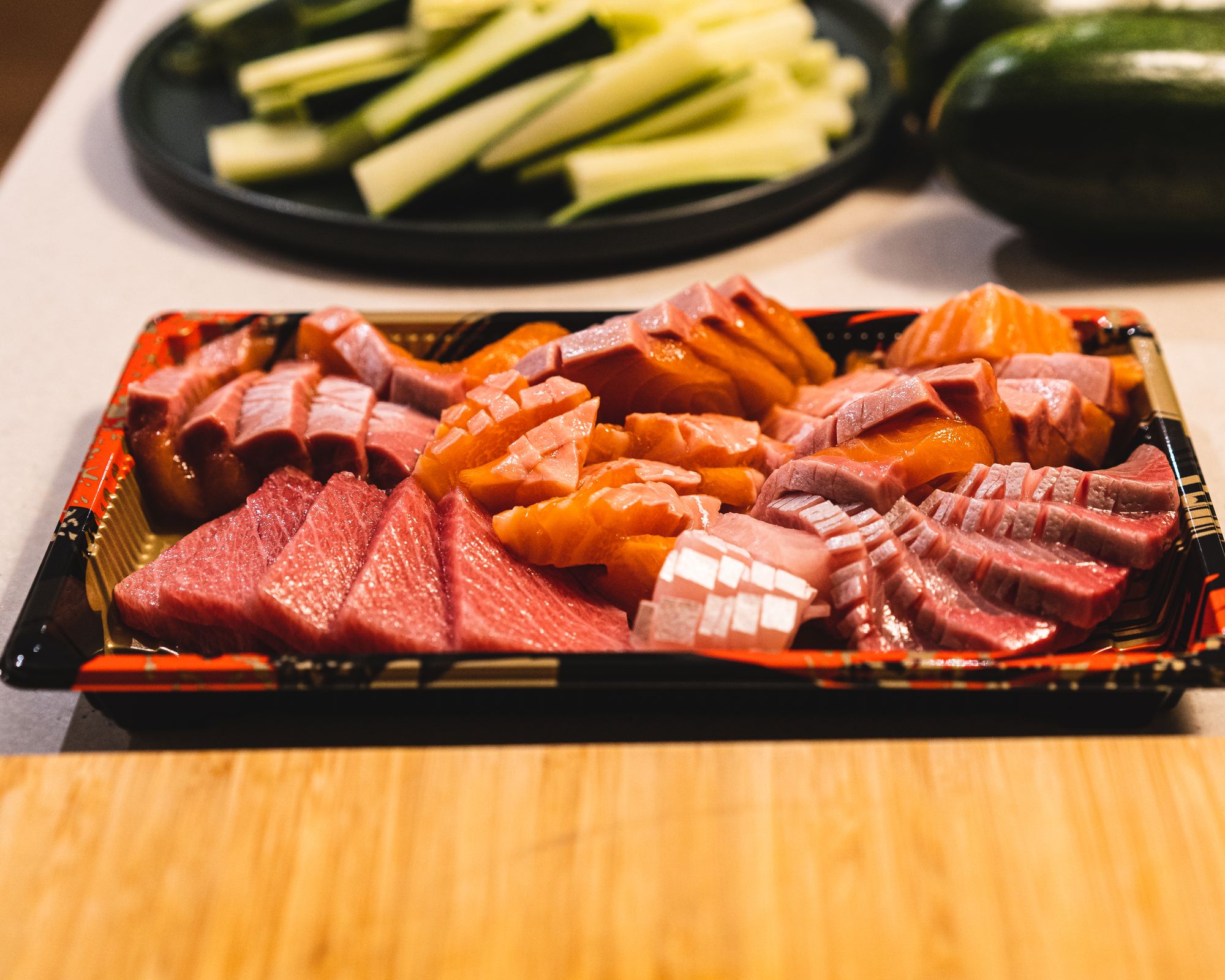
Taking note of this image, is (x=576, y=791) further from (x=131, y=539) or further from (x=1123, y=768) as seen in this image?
(x=131, y=539)

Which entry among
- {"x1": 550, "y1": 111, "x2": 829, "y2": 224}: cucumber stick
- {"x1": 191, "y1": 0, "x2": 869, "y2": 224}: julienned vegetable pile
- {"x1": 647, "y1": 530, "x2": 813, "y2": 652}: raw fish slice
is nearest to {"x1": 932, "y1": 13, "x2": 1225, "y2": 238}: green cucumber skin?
{"x1": 550, "y1": 111, "x2": 829, "y2": 224}: cucumber stick

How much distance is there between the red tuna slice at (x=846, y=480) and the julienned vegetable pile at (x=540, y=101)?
5.12 feet

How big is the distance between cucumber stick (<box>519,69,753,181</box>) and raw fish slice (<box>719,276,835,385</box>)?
48.2 inches

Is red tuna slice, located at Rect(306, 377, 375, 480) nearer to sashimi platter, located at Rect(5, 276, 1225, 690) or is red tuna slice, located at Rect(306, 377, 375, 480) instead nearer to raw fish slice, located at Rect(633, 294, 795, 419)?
sashimi platter, located at Rect(5, 276, 1225, 690)

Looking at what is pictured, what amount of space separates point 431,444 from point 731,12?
2.39m

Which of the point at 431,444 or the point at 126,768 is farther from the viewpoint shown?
the point at 431,444

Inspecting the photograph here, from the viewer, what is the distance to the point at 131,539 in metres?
2.09

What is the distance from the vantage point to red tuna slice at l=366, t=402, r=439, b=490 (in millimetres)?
2109

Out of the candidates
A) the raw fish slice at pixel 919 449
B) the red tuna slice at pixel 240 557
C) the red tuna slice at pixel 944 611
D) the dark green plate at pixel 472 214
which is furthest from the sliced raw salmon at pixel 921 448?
the dark green plate at pixel 472 214

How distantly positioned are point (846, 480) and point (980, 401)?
338 millimetres

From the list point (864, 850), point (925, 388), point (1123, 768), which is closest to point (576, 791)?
point (864, 850)

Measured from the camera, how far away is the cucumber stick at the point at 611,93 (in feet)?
10.7

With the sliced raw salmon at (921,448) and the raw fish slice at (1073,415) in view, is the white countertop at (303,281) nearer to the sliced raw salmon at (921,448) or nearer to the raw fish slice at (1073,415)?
the raw fish slice at (1073,415)

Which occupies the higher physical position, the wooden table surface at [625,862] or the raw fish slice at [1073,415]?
the raw fish slice at [1073,415]
